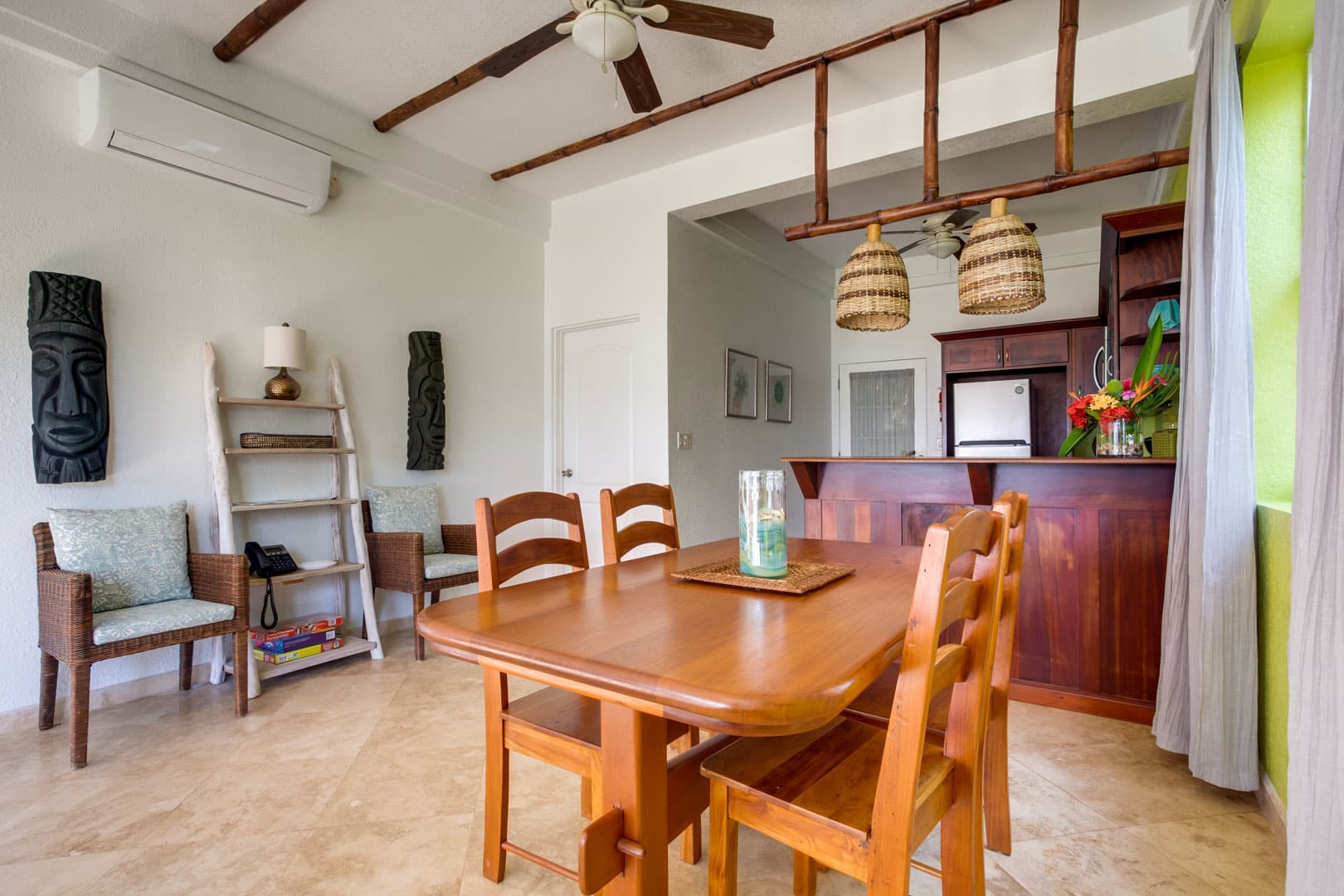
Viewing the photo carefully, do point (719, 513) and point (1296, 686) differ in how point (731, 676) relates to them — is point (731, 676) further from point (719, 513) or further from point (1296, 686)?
point (719, 513)

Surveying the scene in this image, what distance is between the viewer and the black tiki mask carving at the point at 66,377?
8.51ft

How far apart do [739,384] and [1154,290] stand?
2574 millimetres

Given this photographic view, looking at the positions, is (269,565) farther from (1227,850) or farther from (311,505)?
(1227,850)

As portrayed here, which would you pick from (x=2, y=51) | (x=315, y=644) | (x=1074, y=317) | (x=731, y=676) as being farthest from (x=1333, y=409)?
(x=1074, y=317)

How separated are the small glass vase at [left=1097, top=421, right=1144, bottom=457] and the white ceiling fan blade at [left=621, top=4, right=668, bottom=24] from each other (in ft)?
7.88

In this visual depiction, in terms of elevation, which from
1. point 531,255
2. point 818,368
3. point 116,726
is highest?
point 531,255

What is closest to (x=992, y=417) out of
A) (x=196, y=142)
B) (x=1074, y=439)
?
(x=1074, y=439)

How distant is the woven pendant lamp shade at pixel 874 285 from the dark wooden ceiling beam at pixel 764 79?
115cm

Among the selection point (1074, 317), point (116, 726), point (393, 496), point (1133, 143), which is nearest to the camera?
point (116, 726)

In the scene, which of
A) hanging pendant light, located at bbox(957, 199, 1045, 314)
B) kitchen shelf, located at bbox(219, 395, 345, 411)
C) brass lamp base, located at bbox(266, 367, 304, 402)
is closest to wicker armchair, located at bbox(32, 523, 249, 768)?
kitchen shelf, located at bbox(219, 395, 345, 411)

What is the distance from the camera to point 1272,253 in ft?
6.69

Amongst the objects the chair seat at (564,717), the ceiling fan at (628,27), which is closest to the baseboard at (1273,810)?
the chair seat at (564,717)

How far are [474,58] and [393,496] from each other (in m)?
2.28

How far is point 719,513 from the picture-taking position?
4.77 m
